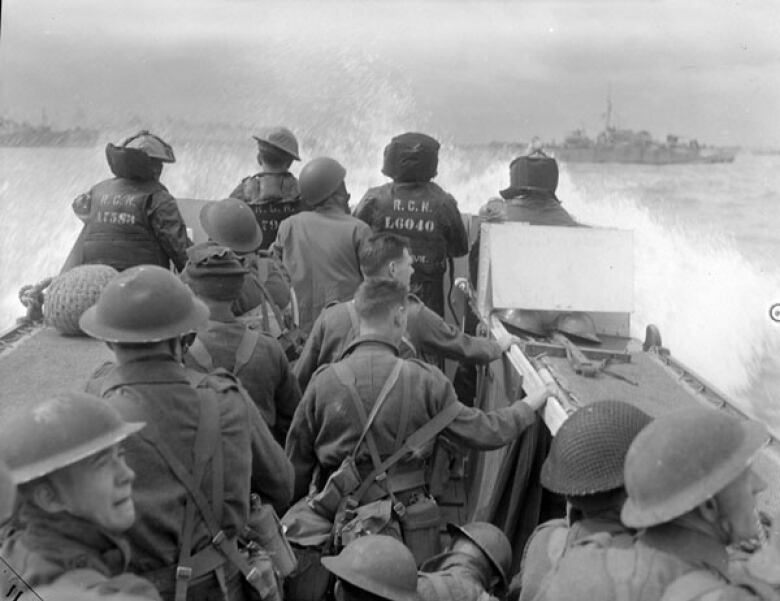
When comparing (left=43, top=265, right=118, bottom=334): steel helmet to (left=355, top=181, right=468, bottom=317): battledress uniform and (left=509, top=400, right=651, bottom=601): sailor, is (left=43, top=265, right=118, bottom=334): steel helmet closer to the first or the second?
(left=355, top=181, right=468, bottom=317): battledress uniform

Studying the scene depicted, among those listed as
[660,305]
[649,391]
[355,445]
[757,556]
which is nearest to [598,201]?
[660,305]

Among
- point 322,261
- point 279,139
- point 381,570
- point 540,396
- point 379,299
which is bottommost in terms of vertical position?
point 381,570

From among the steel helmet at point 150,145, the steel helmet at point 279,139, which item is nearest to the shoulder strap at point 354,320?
the steel helmet at point 150,145

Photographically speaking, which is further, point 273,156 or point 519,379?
point 273,156

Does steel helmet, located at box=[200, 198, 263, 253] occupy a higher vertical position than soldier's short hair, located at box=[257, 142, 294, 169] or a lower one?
lower

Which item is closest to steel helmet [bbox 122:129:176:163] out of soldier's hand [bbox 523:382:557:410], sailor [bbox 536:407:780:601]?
soldier's hand [bbox 523:382:557:410]

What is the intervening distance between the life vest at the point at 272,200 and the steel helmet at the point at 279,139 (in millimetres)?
187

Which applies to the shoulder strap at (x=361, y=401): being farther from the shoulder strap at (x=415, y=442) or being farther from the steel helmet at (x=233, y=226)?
the steel helmet at (x=233, y=226)

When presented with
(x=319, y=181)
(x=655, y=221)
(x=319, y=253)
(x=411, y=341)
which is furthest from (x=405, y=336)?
(x=655, y=221)

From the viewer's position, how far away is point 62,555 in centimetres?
226

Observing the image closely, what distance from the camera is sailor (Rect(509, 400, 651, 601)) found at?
261cm

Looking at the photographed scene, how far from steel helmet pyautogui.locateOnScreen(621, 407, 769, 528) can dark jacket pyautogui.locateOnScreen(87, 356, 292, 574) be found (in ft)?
3.72

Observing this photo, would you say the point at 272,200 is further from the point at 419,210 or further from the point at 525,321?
the point at 525,321

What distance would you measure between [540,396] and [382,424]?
749 mm
